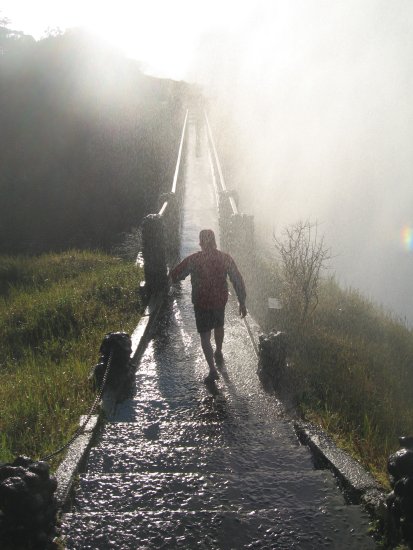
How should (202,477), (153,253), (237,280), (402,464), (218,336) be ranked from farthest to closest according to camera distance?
(153,253) < (218,336) < (237,280) < (202,477) < (402,464)

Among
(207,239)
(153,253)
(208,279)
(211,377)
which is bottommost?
(211,377)

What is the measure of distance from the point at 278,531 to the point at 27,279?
1139 centimetres

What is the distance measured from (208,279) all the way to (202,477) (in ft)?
9.35

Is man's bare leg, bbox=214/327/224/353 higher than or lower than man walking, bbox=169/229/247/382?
lower

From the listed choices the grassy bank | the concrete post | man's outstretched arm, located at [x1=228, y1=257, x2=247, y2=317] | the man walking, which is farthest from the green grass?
the concrete post

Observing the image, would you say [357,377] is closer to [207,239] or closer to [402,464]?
[207,239]

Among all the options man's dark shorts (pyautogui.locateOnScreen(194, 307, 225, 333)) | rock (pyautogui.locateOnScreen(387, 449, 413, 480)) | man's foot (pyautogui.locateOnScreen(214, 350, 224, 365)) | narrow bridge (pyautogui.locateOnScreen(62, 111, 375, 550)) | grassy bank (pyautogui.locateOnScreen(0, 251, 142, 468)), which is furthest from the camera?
man's foot (pyautogui.locateOnScreen(214, 350, 224, 365))

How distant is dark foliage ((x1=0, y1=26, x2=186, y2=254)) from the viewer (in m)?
21.1

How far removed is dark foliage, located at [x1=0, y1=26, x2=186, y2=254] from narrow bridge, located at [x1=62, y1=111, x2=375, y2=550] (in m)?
12.0

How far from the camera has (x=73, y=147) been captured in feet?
92.6

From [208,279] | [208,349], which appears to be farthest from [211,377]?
[208,279]

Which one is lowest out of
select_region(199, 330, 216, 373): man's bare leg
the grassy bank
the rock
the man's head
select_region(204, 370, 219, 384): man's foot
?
the grassy bank

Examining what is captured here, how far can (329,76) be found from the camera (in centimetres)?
5703

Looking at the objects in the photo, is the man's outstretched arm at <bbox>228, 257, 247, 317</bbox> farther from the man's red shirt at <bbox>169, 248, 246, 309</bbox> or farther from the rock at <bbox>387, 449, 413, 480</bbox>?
the rock at <bbox>387, 449, 413, 480</bbox>
